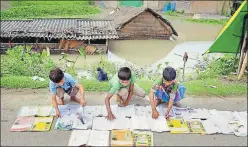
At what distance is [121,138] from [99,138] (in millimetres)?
305

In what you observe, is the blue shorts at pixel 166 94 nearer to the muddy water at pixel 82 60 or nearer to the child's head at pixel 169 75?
the child's head at pixel 169 75

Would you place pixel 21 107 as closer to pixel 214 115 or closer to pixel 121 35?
pixel 214 115

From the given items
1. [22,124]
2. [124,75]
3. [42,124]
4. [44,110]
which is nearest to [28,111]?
[44,110]

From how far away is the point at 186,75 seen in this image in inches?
347

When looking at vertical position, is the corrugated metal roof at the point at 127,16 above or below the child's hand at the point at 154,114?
above

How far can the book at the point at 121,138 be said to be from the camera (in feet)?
13.8

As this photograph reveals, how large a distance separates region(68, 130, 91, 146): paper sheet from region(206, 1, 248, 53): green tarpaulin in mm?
4167

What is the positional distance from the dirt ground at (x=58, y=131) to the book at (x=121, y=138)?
38 cm

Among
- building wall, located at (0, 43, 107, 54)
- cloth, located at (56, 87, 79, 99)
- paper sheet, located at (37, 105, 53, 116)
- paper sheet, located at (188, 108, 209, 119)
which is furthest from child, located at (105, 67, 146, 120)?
building wall, located at (0, 43, 107, 54)

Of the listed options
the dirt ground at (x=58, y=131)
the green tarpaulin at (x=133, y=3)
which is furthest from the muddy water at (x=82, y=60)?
the green tarpaulin at (x=133, y=3)

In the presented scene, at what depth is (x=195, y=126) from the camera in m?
4.69

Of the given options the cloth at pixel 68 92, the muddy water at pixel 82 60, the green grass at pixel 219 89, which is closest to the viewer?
the cloth at pixel 68 92

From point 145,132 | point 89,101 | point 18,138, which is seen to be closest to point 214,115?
point 145,132

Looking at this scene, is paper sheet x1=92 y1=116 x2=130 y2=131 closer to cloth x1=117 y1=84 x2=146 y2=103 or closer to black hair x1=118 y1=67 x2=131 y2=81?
cloth x1=117 y1=84 x2=146 y2=103
